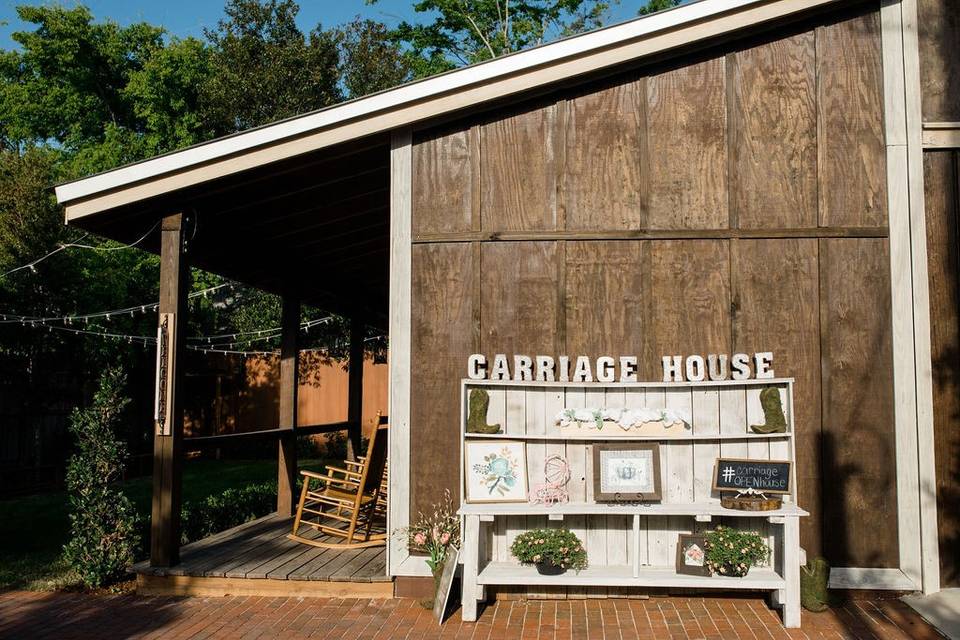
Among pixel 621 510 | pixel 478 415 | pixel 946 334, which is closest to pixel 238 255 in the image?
pixel 478 415

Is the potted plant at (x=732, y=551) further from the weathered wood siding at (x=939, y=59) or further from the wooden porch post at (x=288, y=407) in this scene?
the wooden porch post at (x=288, y=407)

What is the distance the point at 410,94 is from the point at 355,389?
6.12m

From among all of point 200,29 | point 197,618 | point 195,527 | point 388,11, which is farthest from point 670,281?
point 200,29

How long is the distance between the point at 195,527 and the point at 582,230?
4.47 m

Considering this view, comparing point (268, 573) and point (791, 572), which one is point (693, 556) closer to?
point (791, 572)

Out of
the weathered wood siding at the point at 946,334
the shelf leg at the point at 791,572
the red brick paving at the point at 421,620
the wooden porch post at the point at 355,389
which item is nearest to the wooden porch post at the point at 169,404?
the red brick paving at the point at 421,620

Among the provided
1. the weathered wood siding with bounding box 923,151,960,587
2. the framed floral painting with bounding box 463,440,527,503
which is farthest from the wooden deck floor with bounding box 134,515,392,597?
the weathered wood siding with bounding box 923,151,960,587

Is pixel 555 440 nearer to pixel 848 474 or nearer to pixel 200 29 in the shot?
pixel 848 474

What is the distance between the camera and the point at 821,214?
233 inches

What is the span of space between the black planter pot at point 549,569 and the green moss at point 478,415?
906mm

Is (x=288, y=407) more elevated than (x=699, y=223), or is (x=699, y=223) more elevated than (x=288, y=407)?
(x=699, y=223)

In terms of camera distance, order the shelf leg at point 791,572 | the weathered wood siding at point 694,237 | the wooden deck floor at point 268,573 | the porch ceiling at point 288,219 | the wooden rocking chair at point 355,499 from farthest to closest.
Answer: the wooden rocking chair at point 355,499 < the porch ceiling at point 288,219 < the wooden deck floor at point 268,573 < the weathered wood siding at point 694,237 < the shelf leg at point 791,572

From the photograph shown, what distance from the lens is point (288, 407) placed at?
9.05 metres

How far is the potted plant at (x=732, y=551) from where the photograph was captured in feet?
17.8
